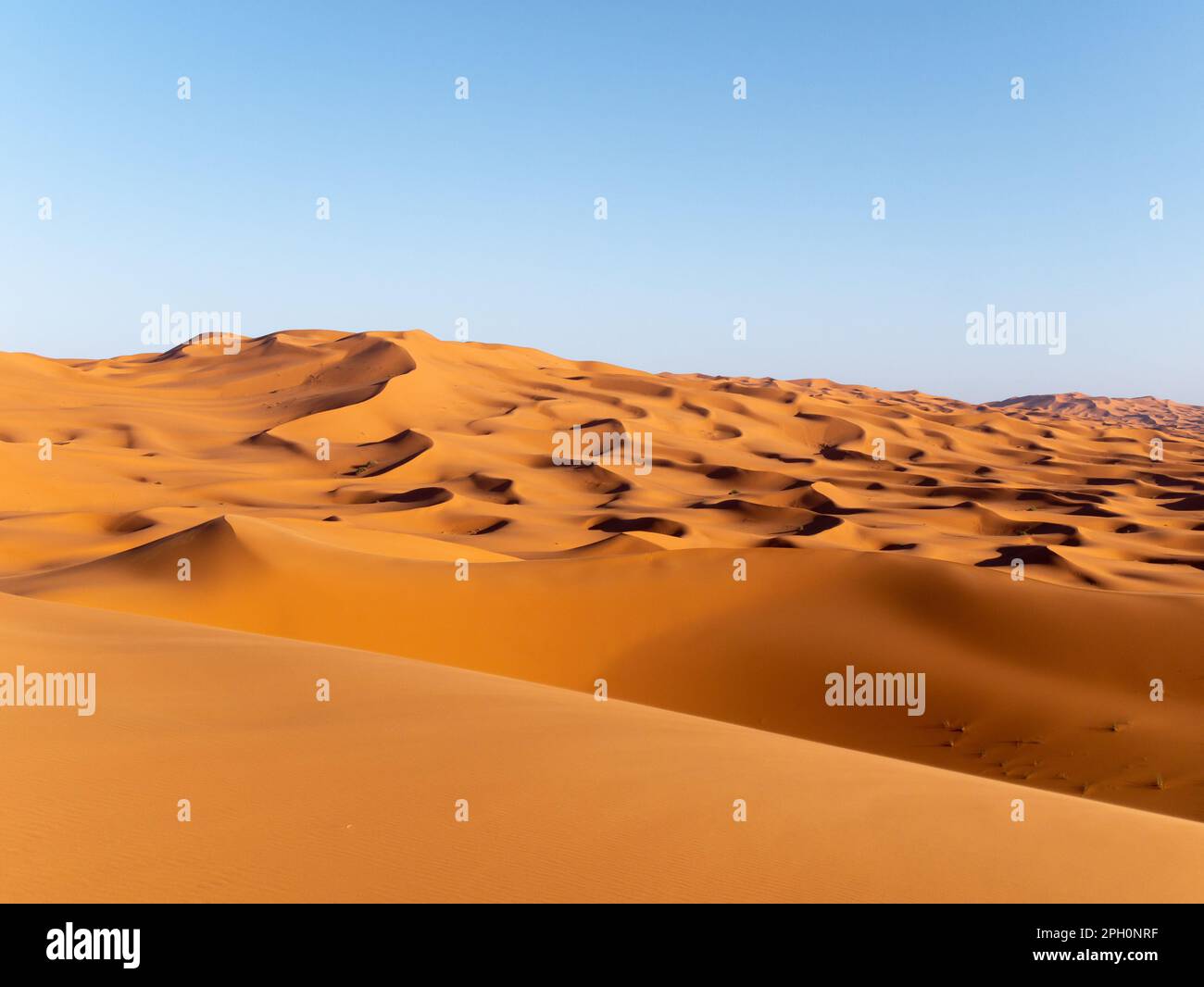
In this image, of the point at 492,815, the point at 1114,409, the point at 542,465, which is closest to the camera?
the point at 492,815

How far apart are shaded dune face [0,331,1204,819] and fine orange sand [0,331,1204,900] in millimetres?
85

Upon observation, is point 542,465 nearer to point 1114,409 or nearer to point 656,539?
point 656,539

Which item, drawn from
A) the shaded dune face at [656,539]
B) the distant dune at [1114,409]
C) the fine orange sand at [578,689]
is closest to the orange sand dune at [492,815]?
the fine orange sand at [578,689]

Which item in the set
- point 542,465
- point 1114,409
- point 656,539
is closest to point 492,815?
point 656,539

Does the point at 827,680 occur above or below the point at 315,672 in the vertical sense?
below

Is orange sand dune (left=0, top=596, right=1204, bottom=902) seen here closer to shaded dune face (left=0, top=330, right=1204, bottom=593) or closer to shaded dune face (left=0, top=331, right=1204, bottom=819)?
shaded dune face (left=0, top=331, right=1204, bottom=819)

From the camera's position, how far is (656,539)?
2381 cm

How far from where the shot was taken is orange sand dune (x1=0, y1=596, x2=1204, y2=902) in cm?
472

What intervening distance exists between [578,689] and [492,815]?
27.0 feet

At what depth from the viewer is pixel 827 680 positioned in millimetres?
12883

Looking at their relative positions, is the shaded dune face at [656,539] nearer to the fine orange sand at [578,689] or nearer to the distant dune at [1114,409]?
the fine orange sand at [578,689]
